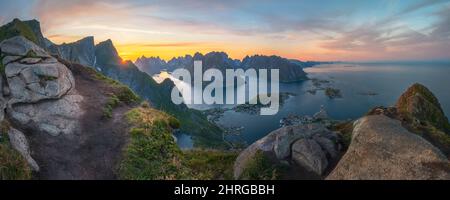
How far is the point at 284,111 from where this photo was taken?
181375 mm

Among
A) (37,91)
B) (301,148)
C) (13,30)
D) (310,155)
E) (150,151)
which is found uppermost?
(13,30)

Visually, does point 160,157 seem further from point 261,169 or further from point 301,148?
point 301,148

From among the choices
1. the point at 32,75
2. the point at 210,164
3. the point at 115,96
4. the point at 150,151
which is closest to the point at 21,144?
the point at 150,151

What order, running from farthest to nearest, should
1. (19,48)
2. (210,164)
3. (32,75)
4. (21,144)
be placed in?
(19,48)
(32,75)
(210,164)
(21,144)

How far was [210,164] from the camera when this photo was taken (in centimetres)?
1681

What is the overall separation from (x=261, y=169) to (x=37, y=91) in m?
13.4

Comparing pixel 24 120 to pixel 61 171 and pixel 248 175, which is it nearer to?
pixel 61 171

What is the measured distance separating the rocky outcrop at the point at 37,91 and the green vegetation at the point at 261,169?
30.3 ft

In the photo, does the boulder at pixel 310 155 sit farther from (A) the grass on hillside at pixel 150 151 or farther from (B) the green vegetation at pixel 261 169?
(A) the grass on hillside at pixel 150 151

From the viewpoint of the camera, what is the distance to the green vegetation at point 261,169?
13992mm

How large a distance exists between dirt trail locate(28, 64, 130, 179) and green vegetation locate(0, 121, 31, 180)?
0.81 metres

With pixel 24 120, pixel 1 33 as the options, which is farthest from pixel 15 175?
pixel 1 33

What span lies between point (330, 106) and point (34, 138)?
172m

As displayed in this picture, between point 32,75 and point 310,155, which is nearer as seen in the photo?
point 310,155
